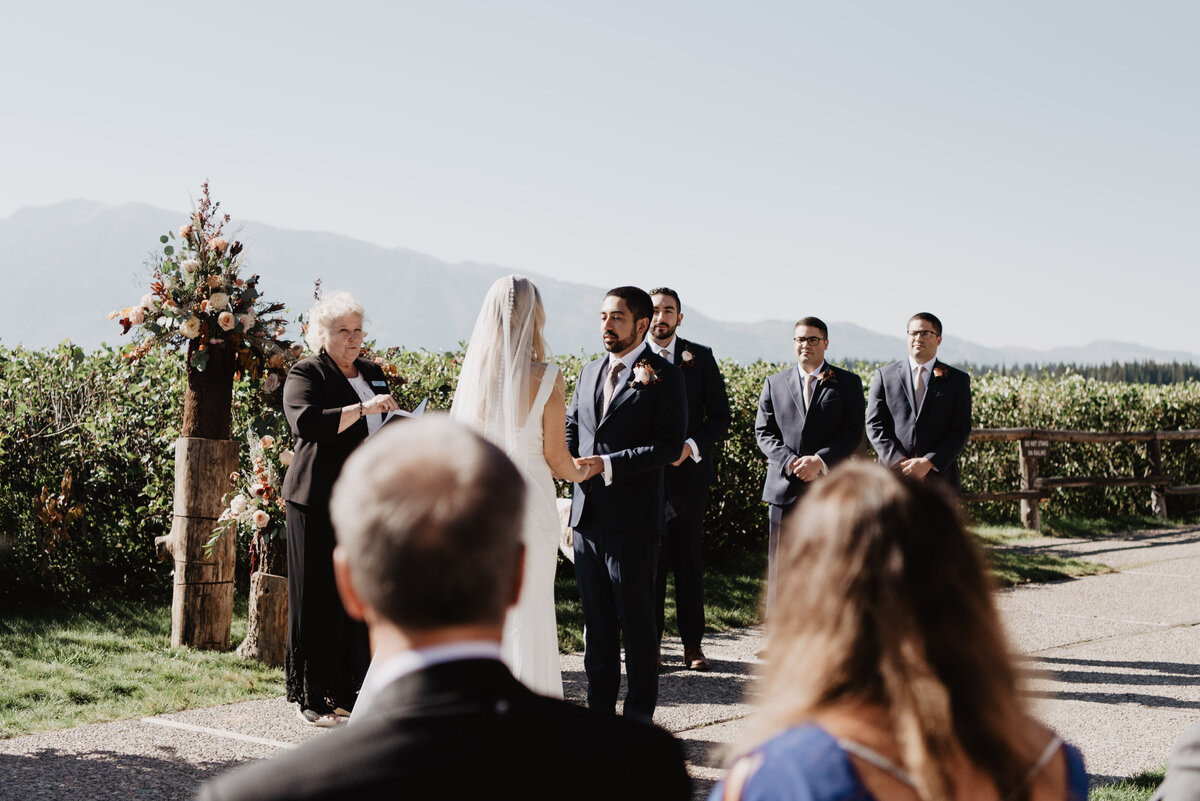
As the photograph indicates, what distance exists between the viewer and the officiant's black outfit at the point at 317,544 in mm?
5926

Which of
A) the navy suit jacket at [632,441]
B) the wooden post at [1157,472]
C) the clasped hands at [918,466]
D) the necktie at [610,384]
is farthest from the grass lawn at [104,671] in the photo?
the wooden post at [1157,472]

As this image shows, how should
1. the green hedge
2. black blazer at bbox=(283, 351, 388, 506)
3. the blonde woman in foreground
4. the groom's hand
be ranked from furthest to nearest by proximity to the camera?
1. the green hedge
2. black blazer at bbox=(283, 351, 388, 506)
3. the groom's hand
4. the blonde woman in foreground

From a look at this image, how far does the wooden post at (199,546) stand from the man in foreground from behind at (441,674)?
621 centimetres

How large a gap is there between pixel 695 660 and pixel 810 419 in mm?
1794

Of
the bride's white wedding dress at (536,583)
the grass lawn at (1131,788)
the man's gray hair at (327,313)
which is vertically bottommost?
the grass lawn at (1131,788)

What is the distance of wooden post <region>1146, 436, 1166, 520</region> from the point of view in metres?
17.2

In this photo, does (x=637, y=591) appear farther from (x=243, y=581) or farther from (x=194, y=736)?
(x=243, y=581)

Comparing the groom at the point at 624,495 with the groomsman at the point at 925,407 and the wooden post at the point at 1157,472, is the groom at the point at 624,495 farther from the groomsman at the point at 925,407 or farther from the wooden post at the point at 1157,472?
the wooden post at the point at 1157,472

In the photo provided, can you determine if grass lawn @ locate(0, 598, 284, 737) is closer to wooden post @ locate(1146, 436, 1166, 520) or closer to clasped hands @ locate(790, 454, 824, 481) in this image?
clasped hands @ locate(790, 454, 824, 481)

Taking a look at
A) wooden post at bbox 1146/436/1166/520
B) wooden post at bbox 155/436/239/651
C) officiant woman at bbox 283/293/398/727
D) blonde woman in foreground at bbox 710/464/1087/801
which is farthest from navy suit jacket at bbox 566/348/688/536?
wooden post at bbox 1146/436/1166/520

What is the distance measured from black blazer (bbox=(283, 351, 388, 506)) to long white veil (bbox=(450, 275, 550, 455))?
4.09 feet

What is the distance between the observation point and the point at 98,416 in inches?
356

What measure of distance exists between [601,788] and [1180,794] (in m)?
1.05

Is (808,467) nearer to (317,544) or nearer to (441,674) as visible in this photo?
(317,544)
